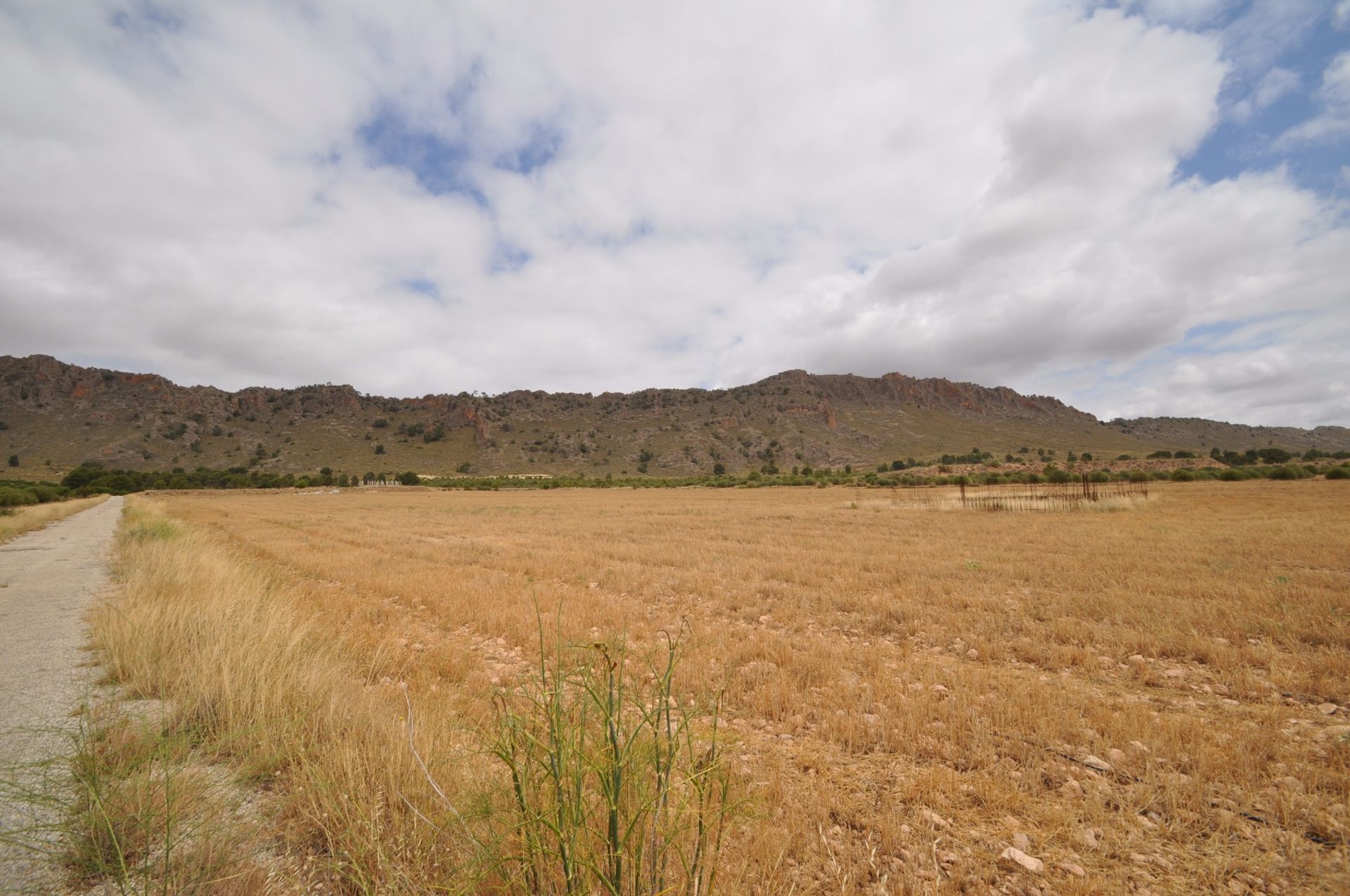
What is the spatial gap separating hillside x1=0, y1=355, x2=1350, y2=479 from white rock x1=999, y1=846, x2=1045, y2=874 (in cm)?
10150

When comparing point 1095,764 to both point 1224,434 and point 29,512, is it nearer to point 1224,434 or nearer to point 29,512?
point 29,512

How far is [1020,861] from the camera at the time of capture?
3.15 m

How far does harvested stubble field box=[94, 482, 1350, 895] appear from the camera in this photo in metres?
3.04

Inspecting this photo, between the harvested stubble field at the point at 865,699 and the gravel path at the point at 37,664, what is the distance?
1.55ft

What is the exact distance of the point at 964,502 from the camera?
3138 centimetres

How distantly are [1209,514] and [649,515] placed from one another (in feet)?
88.7

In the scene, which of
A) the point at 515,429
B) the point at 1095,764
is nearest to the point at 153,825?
the point at 1095,764

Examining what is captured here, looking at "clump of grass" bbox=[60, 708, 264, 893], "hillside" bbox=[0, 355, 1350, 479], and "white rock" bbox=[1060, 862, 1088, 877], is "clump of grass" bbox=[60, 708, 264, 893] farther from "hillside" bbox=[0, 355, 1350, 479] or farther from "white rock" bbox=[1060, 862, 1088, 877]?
"hillside" bbox=[0, 355, 1350, 479]

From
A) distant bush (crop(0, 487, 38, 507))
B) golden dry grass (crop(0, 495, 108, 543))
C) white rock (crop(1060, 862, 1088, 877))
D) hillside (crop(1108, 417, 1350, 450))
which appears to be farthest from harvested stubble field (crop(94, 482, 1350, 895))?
hillside (crop(1108, 417, 1350, 450))

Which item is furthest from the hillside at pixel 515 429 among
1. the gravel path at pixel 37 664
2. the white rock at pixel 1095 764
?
the white rock at pixel 1095 764

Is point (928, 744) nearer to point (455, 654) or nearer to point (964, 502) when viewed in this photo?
point (455, 654)

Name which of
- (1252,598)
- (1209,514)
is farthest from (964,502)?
(1252,598)

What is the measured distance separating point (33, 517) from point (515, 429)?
101m

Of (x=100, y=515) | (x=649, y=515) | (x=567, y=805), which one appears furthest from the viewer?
(x=100, y=515)
